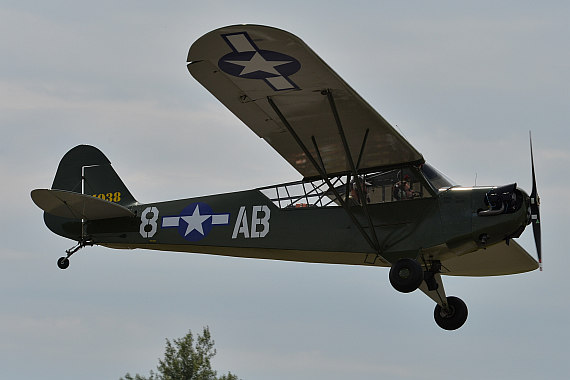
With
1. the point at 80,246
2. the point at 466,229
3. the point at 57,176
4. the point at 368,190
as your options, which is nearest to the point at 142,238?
the point at 80,246

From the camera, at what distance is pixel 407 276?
40.2ft

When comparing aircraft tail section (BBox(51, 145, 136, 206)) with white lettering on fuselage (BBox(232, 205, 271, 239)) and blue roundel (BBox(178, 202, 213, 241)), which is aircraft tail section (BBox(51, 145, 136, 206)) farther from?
white lettering on fuselage (BBox(232, 205, 271, 239))

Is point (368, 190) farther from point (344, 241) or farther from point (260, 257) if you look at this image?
point (260, 257)

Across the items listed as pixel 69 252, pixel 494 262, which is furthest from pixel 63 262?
pixel 494 262

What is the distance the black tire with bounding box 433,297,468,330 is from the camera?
14.0 m

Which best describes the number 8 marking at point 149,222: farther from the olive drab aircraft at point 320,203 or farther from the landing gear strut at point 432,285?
the landing gear strut at point 432,285

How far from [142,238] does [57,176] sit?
2.50 m

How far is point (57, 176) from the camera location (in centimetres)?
1628

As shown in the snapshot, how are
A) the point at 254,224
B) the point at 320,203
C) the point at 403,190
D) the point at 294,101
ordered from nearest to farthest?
1. the point at 294,101
2. the point at 403,190
3. the point at 320,203
4. the point at 254,224

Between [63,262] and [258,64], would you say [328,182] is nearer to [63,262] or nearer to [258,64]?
[258,64]

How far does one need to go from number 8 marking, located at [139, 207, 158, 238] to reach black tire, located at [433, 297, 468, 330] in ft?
14.1

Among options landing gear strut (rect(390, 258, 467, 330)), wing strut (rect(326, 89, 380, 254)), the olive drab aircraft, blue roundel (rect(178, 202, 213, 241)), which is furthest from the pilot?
blue roundel (rect(178, 202, 213, 241))

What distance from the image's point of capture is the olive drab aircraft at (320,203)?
37.2 feet

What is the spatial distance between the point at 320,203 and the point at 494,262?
306 cm
